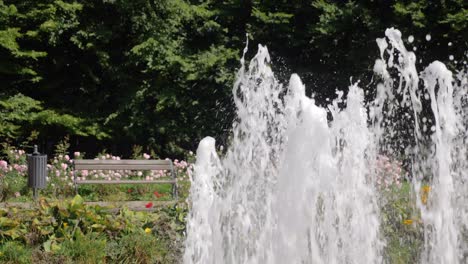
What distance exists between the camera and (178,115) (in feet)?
41.0

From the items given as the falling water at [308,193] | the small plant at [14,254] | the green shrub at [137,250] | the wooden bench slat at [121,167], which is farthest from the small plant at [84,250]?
the wooden bench slat at [121,167]

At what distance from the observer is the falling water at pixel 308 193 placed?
367cm

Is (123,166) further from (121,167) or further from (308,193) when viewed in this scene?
(308,193)

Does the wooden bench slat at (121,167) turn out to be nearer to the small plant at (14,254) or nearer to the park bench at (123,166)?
the park bench at (123,166)

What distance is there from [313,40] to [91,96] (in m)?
4.41

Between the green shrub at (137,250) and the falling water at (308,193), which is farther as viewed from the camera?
Result: the green shrub at (137,250)

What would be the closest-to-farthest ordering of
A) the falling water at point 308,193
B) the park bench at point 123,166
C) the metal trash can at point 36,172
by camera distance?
the falling water at point 308,193 < the metal trash can at point 36,172 < the park bench at point 123,166

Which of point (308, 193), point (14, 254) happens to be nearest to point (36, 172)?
point (14, 254)

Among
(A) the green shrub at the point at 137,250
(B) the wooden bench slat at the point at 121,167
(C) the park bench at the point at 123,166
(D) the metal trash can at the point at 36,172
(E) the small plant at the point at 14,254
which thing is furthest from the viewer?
(B) the wooden bench slat at the point at 121,167

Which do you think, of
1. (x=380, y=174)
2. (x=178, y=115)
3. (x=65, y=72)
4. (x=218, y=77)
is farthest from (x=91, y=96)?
(x=380, y=174)

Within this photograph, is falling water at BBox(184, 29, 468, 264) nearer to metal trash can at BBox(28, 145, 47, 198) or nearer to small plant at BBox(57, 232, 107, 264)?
small plant at BBox(57, 232, 107, 264)

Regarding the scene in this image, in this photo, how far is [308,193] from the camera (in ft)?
12.0

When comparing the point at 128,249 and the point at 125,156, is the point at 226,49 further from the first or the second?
the point at 128,249

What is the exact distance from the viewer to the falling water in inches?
145
